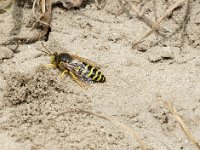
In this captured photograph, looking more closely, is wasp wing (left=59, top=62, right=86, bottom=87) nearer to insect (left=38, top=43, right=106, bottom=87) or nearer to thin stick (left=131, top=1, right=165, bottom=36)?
insect (left=38, top=43, right=106, bottom=87)

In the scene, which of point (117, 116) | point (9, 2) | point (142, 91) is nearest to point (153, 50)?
point (142, 91)

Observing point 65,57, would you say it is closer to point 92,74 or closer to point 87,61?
point 87,61

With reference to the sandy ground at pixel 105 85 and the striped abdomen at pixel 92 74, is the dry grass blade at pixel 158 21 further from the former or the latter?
the striped abdomen at pixel 92 74

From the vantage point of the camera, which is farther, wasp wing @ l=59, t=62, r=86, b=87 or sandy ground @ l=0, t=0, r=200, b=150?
wasp wing @ l=59, t=62, r=86, b=87

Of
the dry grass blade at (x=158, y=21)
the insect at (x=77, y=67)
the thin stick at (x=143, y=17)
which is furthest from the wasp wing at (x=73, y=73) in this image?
the thin stick at (x=143, y=17)

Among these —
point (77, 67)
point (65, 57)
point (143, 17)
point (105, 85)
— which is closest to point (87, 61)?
point (77, 67)

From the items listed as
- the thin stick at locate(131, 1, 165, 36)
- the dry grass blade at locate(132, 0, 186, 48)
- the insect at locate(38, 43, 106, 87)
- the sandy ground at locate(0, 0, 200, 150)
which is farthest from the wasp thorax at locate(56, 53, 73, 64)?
the thin stick at locate(131, 1, 165, 36)

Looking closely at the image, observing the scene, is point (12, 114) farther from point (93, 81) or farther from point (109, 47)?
point (109, 47)
